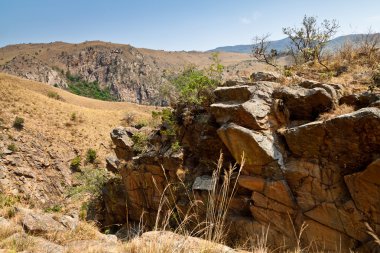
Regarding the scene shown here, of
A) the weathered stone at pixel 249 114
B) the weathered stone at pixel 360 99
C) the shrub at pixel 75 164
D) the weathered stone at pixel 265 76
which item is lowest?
the shrub at pixel 75 164

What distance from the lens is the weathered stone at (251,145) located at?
26.5 ft

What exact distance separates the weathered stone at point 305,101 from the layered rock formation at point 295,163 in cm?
2

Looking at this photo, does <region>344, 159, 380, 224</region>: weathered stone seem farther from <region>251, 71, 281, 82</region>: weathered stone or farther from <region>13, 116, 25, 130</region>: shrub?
<region>13, 116, 25, 130</region>: shrub

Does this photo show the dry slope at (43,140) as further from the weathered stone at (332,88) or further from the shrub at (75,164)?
the weathered stone at (332,88)

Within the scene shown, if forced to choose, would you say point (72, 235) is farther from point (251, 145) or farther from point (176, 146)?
point (176, 146)

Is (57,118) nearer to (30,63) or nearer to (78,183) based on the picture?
(78,183)

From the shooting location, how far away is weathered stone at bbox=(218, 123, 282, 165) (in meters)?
8.09

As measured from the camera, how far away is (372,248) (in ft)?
21.6

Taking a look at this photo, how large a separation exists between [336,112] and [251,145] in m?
2.16

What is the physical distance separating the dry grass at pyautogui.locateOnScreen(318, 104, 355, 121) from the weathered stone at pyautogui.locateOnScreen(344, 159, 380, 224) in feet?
4.75

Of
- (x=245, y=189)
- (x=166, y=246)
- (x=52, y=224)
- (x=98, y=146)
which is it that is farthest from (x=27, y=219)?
(x=98, y=146)

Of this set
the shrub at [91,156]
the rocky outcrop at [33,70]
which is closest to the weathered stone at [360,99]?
the shrub at [91,156]

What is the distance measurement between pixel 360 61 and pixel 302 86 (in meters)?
2.89

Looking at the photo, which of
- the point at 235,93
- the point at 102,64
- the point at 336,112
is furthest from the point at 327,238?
the point at 102,64
